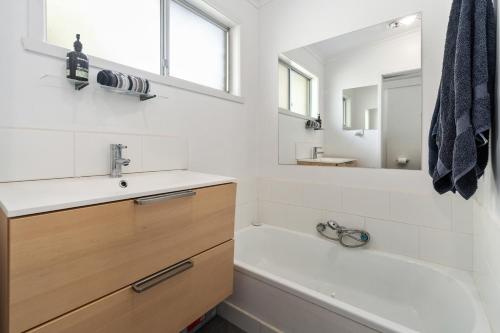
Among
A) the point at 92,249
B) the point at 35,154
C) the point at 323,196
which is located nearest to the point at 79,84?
the point at 35,154

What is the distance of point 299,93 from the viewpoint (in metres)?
2.02

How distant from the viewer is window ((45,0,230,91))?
3.96ft

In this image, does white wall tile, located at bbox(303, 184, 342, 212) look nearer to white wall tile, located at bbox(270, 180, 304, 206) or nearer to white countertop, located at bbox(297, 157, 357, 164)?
white wall tile, located at bbox(270, 180, 304, 206)

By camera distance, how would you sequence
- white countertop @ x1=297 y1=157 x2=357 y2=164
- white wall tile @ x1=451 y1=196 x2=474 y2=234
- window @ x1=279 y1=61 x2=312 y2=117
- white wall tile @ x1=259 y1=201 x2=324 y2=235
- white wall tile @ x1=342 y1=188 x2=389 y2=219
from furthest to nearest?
window @ x1=279 y1=61 x2=312 y2=117 → white wall tile @ x1=259 y1=201 x2=324 y2=235 → white countertop @ x1=297 y1=157 x2=357 y2=164 → white wall tile @ x1=342 y1=188 x2=389 y2=219 → white wall tile @ x1=451 y1=196 x2=474 y2=234

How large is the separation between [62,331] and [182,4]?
1.91 m

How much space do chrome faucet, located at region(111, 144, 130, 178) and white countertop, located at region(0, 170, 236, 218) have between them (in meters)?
0.04

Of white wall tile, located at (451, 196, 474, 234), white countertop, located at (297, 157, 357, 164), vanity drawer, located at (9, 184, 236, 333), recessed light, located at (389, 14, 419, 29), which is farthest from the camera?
white countertop, located at (297, 157, 357, 164)

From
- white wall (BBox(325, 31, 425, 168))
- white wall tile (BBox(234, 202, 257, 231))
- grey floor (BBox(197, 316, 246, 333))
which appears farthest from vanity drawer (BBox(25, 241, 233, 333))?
white wall (BBox(325, 31, 425, 168))

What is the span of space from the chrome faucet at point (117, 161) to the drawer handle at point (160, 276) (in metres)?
0.54

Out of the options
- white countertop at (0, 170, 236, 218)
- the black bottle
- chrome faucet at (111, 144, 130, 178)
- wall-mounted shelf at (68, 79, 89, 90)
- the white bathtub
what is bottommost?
the white bathtub

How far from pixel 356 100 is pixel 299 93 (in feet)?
1.56

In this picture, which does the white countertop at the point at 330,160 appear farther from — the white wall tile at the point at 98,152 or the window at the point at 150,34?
the white wall tile at the point at 98,152

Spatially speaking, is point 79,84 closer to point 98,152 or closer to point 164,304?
point 98,152

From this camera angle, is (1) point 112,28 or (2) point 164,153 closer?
(1) point 112,28
